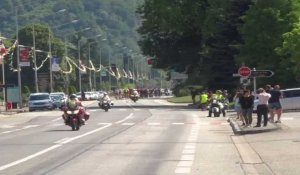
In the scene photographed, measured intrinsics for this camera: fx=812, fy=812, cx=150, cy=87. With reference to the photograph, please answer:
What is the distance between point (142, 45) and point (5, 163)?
203 ft

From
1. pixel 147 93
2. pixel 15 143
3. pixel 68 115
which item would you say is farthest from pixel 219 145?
pixel 147 93

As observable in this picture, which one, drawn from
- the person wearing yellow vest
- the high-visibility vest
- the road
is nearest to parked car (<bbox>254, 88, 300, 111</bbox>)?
the high-visibility vest

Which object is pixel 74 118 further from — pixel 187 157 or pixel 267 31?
pixel 267 31

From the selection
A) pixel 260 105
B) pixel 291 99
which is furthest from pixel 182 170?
pixel 291 99

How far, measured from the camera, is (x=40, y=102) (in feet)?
237

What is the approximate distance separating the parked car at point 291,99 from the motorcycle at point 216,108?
14.9ft

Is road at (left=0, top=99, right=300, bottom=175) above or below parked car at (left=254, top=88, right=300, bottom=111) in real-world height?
below

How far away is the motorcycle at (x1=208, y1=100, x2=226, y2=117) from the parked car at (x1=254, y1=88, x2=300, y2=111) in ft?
14.9

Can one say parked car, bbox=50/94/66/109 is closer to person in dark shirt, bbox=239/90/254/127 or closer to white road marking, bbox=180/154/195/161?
person in dark shirt, bbox=239/90/254/127

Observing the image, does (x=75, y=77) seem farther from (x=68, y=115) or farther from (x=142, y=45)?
(x=68, y=115)

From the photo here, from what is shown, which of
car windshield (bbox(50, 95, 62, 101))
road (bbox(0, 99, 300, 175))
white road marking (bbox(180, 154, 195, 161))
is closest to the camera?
road (bbox(0, 99, 300, 175))

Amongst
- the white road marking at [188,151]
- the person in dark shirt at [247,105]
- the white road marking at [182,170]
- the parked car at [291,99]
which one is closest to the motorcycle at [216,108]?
the parked car at [291,99]

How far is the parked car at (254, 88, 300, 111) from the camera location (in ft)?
171

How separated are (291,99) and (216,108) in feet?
19.5
